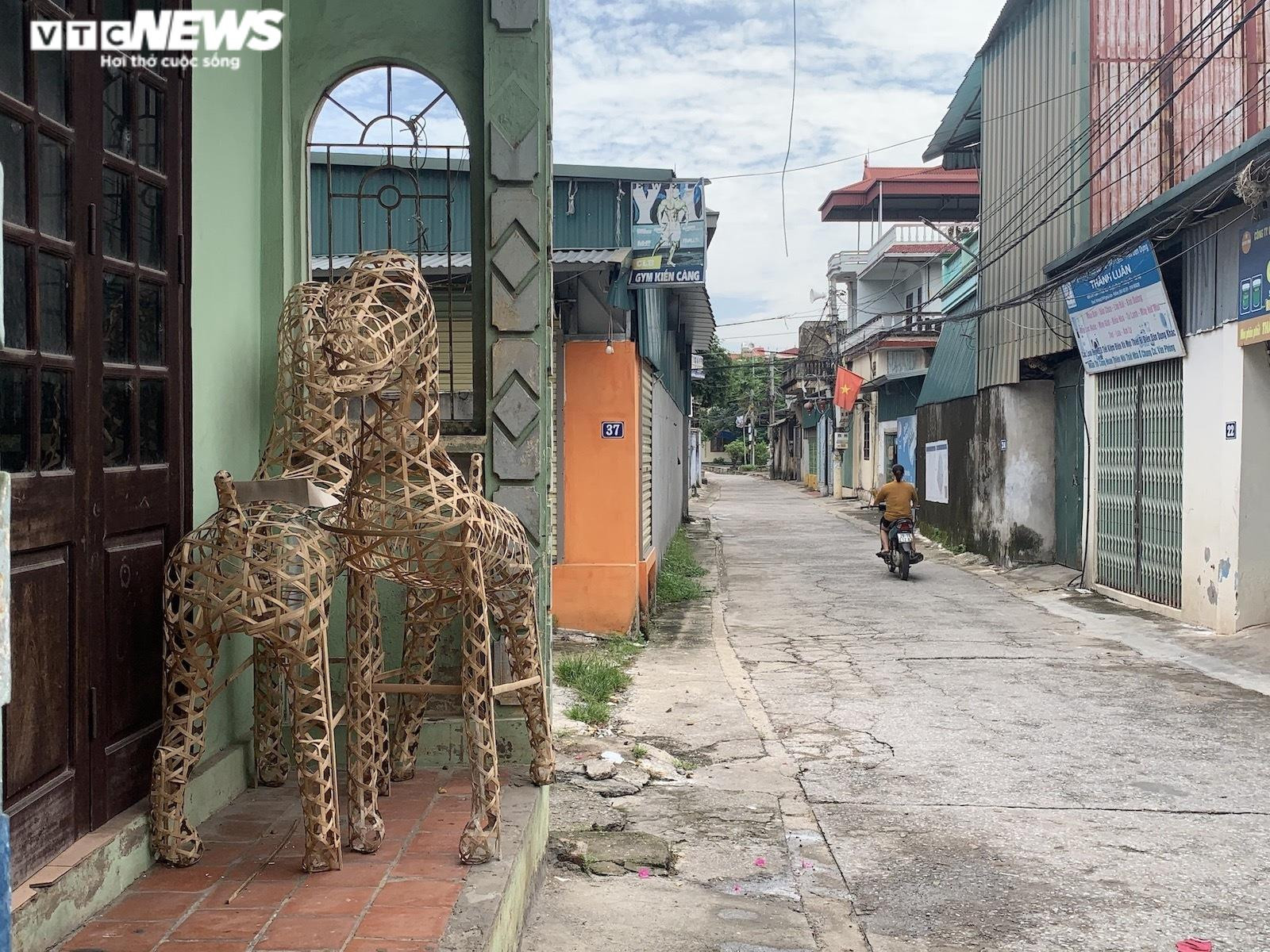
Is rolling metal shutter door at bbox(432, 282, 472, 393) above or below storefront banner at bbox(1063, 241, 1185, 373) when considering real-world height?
below

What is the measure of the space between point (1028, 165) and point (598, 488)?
822 centimetres

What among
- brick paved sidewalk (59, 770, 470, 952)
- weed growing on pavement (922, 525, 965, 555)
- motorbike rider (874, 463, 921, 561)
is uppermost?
motorbike rider (874, 463, 921, 561)

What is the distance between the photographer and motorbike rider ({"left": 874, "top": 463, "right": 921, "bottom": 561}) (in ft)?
47.4

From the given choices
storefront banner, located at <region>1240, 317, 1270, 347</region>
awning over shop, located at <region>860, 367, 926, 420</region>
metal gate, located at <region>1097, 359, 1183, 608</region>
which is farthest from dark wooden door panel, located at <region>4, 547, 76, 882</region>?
awning over shop, located at <region>860, 367, 926, 420</region>

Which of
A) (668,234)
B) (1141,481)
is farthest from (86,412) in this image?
(1141,481)

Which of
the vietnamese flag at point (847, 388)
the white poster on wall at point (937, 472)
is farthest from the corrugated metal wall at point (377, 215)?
the vietnamese flag at point (847, 388)

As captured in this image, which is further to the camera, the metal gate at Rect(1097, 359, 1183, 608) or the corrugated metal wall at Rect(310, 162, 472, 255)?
the metal gate at Rect(1097, 359, 1183, 608)

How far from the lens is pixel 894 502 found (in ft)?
48.0

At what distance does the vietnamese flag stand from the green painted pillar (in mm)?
23126

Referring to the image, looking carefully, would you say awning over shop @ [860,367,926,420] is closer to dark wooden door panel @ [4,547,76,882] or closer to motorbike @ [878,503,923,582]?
motorbike @ [878,503,923,582]

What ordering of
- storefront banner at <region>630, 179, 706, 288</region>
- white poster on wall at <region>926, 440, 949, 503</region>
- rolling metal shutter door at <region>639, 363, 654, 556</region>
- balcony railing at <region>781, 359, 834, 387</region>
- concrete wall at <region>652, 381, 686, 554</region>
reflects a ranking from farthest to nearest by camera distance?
balcony railing at <region>781, 359, 834, 387</region> → white poster on wall at <region>926, 440, 949, 503</region> → concrete wall at <region>652, 381, 686, 554</region> → rolling metal shutter door at <region>639, 363, 654, 556</region> → storefront banner at <region>630, 179, 706, 288</region>

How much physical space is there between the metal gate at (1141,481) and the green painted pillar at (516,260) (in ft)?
Answer: 26.9

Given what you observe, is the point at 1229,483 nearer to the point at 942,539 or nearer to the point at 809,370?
the point at 942,539

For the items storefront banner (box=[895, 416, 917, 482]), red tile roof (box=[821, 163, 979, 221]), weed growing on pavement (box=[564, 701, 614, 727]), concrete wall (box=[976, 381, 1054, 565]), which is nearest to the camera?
weed growing on pavement (box=[564, 701, 614, 727])
